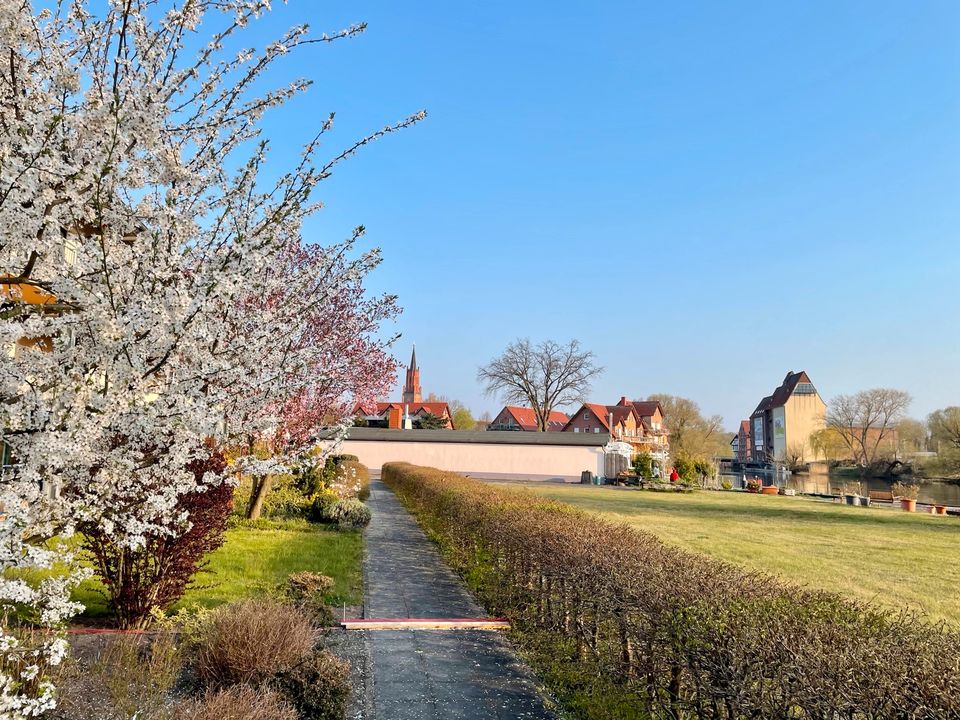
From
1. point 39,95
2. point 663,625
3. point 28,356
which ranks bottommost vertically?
point 663,625

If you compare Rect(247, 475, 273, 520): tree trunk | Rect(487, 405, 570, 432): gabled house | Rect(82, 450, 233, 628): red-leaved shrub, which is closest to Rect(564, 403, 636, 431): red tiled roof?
Rect(487, 405, 570, 432): gabled house

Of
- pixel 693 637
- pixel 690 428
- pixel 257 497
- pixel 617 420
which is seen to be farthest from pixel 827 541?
pixel 617 420

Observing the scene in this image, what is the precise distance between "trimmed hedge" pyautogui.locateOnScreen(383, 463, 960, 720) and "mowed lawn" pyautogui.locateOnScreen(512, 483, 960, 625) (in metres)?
3.04

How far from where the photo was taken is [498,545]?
754 cm

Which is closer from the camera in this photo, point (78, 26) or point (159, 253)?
point (159, 253)

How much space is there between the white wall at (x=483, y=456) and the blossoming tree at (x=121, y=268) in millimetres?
37880

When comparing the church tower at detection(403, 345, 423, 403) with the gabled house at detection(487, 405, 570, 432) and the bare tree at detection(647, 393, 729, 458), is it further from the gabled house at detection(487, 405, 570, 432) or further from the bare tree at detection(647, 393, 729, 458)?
the bare tree at detection(647, 393, 729, 458)

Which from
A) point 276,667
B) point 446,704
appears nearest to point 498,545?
point 446,704

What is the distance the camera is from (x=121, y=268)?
8.18ft

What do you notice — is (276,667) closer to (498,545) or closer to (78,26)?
(498,545)

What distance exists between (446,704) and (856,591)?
294 inches

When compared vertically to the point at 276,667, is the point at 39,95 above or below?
above

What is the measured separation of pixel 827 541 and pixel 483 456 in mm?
26994

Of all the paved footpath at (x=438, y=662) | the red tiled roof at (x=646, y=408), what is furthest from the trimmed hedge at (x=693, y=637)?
the red tiled roof at (x=646, y=408)
